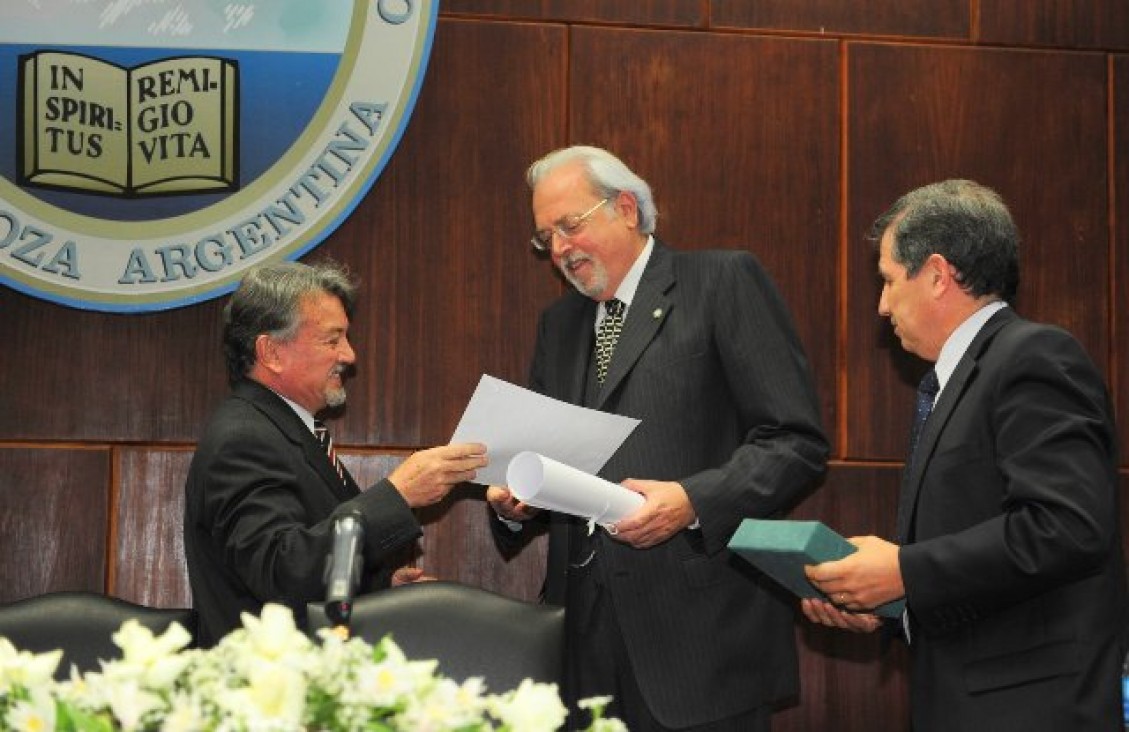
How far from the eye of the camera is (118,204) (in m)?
3.99

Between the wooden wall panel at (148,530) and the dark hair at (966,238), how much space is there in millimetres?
1999

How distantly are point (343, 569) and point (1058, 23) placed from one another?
3.25m

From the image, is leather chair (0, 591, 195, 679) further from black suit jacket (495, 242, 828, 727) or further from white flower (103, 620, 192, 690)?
white flower (103, 620, 192, 690)

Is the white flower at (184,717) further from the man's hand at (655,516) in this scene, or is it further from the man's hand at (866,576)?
the man's hand at (655,516)

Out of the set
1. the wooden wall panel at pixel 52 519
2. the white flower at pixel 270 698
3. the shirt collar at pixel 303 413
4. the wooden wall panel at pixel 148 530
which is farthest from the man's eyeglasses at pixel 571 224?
the white flower at pixel 270 698

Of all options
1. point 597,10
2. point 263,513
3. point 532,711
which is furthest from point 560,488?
point 597,10

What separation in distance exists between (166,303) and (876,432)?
195cm

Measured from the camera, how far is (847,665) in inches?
164

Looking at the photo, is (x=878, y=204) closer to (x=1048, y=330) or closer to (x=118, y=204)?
(x=1048, y=330)

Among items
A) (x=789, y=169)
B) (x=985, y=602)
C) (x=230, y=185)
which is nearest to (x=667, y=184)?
(x=789, y=169)

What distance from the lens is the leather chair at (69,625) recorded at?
291 cm

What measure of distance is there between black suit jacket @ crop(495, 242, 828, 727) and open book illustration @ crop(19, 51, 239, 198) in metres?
1.23

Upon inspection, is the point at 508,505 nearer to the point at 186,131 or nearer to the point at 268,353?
the point at 268,353

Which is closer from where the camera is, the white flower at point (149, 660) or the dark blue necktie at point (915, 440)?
the white flower at point (149, 660)
